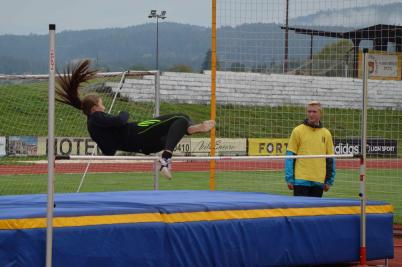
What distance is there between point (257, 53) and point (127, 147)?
5.57 meters

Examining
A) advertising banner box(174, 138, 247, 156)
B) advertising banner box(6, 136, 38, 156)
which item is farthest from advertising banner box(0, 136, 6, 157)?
advertising banner box(174, 138, 247, 156)

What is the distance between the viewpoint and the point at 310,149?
9219 millimetres

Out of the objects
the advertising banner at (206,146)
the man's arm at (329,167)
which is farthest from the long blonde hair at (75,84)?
the advertising banner at (206,146)

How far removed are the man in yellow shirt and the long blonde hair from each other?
2.63 m

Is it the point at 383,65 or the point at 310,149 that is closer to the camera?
the point at 310,149

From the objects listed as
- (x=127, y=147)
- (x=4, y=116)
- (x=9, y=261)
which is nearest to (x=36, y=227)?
(x=9, y=261)

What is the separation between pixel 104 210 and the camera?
255 inches

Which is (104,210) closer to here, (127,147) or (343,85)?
(127,147)

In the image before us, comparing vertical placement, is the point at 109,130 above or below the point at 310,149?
above

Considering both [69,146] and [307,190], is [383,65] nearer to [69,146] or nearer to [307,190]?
[307,190]

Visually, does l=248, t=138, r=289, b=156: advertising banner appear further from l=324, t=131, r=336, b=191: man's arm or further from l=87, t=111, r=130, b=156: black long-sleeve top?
l=87, t=111, r=130, b=156: black long-sleeve top

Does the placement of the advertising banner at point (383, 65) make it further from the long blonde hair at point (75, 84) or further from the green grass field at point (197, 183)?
the long blonde hair at point (75, 84)

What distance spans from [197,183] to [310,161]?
1125 cm

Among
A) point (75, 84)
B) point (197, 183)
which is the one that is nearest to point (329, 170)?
point (75, 84)
